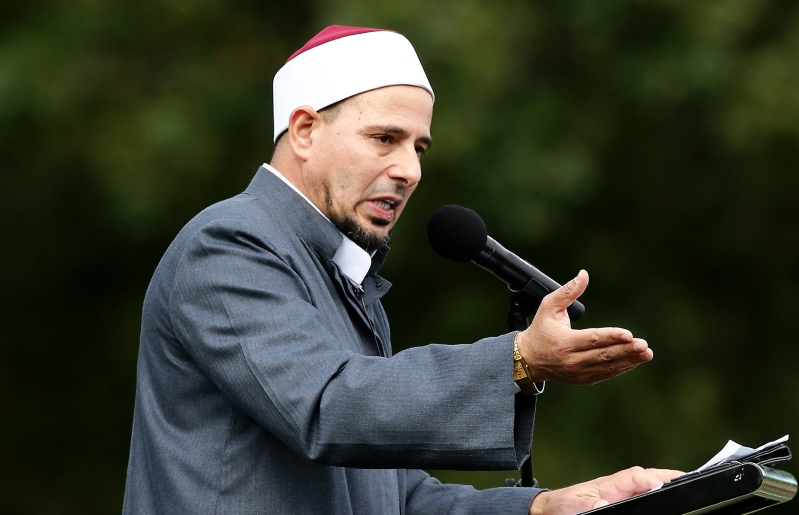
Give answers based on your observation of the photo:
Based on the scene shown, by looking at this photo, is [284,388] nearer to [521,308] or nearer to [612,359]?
[612,359]

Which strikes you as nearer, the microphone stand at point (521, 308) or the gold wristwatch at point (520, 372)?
the gold wristwatch at point (520, 372)

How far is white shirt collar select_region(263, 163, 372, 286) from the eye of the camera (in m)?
2.75

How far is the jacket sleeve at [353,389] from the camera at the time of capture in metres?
2.12

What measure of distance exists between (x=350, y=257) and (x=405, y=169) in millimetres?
236

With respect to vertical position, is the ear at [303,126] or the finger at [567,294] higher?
the ear at [303,126]

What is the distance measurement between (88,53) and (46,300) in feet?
6.42

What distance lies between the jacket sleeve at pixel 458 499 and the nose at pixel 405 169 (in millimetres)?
785

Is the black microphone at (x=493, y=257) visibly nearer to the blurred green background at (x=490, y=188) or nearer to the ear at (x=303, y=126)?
the ear at (x=303, y=126)

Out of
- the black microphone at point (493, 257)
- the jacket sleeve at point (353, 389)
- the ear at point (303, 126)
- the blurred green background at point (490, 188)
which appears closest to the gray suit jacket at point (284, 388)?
the jacket sleeve at point (353, 389)

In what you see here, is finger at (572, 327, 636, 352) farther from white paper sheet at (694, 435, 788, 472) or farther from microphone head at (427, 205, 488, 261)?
microphone head at (427, 205, 488, 261)

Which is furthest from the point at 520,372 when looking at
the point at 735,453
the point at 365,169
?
the point at 365,169

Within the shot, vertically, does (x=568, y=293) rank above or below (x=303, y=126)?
below

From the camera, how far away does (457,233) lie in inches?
108

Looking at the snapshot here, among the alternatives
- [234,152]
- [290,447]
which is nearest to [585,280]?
[290,447]
